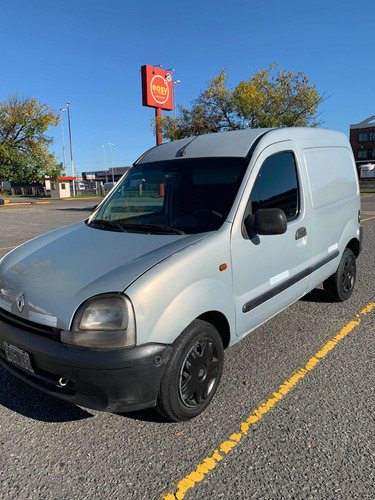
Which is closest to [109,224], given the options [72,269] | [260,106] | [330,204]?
[72,269]

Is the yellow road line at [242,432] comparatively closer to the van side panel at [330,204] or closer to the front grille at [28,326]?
the van side panel at [330,204]

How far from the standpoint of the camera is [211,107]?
18.8 m

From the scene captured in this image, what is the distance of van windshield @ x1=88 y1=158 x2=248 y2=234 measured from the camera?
9.45 ft

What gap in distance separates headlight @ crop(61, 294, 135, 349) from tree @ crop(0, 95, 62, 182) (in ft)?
115

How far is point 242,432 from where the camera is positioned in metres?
2.39

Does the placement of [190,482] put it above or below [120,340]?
below

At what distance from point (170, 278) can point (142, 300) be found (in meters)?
0.23

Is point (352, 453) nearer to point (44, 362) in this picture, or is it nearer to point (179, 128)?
point (44, 362)

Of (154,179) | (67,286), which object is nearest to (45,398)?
(67,286)

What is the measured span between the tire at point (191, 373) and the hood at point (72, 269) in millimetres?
528

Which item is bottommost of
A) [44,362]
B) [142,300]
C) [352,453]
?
[352,453]

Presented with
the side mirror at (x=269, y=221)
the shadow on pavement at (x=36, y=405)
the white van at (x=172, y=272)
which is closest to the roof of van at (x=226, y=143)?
the white van at (x=172, y=272)

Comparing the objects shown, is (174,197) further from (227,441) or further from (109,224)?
(227,441)

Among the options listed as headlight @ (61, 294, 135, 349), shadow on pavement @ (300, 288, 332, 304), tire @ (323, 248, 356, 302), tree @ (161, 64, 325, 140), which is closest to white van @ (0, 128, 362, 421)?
headlight @ (61, 294, 135, 349)
